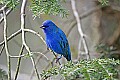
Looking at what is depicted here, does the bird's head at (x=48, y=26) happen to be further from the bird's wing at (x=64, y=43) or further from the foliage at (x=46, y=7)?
the foliage at (x=46, y=7)

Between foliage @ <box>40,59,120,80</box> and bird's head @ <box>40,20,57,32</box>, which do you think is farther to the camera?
bird's head @ <box>40,20,57,32</box>

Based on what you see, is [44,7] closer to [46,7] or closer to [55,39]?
[46,7]

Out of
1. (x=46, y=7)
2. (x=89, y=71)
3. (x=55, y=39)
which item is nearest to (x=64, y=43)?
(x=55, y=39)

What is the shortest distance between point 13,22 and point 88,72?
2413 mm

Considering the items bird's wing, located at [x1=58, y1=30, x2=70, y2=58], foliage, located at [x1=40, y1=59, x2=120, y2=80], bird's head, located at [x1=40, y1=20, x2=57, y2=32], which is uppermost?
bird's head, located at [x1=40, y1=20, x2=57, y2=32]

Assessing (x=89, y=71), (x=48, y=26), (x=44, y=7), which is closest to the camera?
(x=89, y=71)

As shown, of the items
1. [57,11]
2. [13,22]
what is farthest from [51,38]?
[13,22]

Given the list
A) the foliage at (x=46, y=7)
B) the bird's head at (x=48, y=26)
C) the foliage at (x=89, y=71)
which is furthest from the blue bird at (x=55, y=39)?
the foliage at (x=89, y=71)

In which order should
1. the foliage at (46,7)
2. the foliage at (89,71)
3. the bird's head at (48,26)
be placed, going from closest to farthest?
the foliage at (89,71), the foliage at (46,7), the bird's head at (48,26)

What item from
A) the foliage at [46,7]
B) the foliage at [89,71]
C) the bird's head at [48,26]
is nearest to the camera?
the foliage at [89,71]

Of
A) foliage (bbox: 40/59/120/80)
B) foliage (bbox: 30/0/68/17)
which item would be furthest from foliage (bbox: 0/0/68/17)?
foliage (bbox: 40/59/120/80)

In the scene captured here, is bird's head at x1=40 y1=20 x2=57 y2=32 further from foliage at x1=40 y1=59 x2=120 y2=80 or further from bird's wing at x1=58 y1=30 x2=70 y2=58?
foliage at x1=40 y1=59 x2=120 y2=80

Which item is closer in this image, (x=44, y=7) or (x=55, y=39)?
(x=44, y=7)

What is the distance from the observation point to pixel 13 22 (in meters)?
3.18
